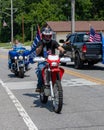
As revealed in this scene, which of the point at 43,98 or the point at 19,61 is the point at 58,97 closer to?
the point at 43,98

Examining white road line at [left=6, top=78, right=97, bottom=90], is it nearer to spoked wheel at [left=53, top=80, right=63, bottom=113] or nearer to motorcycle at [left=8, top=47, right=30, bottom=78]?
motorcycle at [left=8, top=47, right=30, bottom=78]

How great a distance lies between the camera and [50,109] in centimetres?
1028

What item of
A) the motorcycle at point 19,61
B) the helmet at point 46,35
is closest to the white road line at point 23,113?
the helmet at point 46,35

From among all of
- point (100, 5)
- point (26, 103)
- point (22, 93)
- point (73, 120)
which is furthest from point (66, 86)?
point (100, 5)

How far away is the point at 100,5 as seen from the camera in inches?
3915

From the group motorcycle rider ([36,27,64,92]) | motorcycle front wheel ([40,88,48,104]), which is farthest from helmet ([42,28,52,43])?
motorcycle front wheel ([40,88,48,104])

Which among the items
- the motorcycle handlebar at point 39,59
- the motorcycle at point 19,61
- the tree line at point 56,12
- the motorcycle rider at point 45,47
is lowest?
the motorcycle at point 19,61

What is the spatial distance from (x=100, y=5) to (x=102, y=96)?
88.7m

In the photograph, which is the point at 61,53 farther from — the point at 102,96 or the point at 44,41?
the point at 102,96

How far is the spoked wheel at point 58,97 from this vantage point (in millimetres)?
9492

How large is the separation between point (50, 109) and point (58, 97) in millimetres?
833

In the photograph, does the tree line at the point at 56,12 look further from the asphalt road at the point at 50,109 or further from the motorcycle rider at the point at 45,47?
the motorcycle rider at the point at 45,47

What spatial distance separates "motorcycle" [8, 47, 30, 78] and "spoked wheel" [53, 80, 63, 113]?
8.02 m

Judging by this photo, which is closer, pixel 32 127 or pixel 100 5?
pixel 32 127
